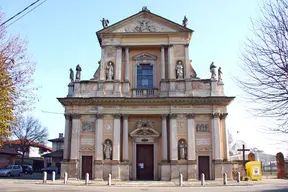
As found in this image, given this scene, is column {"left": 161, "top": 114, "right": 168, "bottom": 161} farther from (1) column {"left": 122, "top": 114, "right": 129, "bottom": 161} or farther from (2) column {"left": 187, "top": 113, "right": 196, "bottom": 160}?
(1) column {"left": 122, "top": 114, "right": 129, "bottom": 161}

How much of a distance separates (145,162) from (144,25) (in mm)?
11947

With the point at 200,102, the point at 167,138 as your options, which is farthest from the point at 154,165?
the point at 200,102

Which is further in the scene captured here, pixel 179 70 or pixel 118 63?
pixel 118 63

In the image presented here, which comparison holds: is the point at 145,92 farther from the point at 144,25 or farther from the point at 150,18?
the point at 150,18

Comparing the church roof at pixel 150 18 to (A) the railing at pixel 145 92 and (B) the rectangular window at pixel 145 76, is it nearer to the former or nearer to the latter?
(B) the rectangular window at pixel 145 76

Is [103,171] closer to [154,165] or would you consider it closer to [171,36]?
[154,165]

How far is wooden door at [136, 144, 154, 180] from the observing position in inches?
1027

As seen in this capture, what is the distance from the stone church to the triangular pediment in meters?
0.09

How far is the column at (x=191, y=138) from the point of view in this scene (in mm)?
25070

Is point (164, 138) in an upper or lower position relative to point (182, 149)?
upper

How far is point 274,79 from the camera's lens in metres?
10.5

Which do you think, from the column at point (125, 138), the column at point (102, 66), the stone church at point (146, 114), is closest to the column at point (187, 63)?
the stone church at point (146, 114)

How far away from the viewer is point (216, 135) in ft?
82.7

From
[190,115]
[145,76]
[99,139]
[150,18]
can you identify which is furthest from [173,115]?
[150,18]
